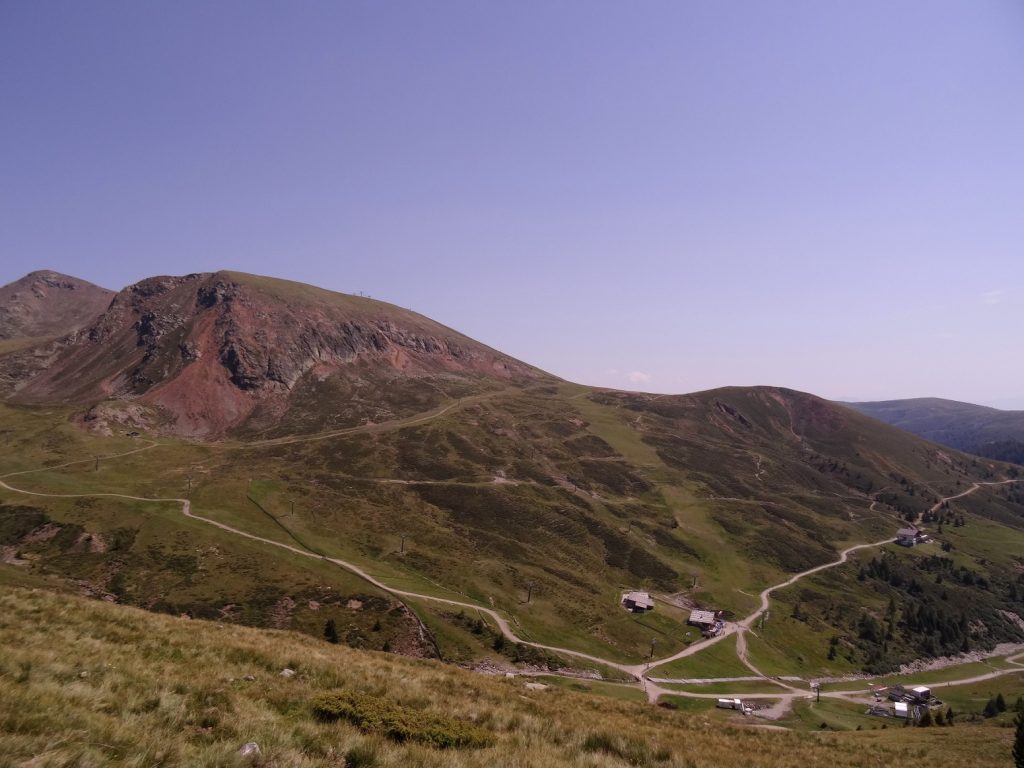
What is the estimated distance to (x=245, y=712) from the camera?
12.3 meters

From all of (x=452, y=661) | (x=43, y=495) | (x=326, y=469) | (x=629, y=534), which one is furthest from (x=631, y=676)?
(x=43, y=495)

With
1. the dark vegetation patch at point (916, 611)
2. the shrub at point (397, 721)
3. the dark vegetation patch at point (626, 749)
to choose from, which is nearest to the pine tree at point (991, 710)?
the dark vegetation patch at point (916, 611)

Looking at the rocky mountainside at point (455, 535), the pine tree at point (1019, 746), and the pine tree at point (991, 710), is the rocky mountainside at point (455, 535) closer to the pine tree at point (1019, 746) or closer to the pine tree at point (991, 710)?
the pine tree at point (991, 710)

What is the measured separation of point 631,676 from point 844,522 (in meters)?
144

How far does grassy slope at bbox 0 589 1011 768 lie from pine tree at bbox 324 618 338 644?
54043 mm

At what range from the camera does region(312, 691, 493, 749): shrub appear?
507 inches

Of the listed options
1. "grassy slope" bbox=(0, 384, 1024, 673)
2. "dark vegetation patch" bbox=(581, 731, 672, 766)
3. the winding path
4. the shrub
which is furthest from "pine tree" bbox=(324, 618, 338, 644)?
"dark vegetation patch" bbox=(581, 731, 672, 766)

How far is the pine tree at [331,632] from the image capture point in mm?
Answer: 73875

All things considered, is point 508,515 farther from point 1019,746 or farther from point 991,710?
point 1019,746

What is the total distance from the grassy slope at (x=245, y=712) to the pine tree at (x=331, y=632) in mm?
54043

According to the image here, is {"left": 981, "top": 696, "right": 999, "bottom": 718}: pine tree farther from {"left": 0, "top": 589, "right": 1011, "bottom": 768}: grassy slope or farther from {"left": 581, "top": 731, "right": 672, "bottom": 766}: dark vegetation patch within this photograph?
{"left": 581, "top": 731, "right": 672, "bottom": 766}: dark vegetation patch

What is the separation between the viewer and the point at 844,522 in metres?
187

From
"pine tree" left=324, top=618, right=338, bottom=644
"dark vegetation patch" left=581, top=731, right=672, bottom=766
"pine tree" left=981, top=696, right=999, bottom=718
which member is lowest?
"pine tree" left=981, top=696, right=999, bottom=718

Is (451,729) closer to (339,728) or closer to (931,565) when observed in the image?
(339,728)
